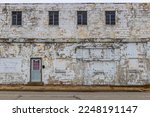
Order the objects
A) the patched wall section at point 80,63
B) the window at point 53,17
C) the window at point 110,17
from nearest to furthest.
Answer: the patched wall section at point 80,63
the window at point 110,17
the window at point 53,17

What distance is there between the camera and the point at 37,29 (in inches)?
1366

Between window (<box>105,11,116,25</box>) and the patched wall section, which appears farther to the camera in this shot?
window (<box>105,11,116,25</box>)

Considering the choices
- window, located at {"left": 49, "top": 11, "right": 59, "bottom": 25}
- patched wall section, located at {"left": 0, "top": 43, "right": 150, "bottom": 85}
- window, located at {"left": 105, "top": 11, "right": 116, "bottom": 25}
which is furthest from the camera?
window, located at {"left": 49, "top": 11, "right": 59, "bottom": 25}

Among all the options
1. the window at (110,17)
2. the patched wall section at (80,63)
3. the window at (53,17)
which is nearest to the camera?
the patched wall section at (80,63)

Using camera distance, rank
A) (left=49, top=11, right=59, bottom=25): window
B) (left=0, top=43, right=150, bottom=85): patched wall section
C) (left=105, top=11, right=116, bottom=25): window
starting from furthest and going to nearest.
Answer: (left=49, top=11, right=59, bottom=25): window < (left=105, top=11, right=116, bottom=25): window < (left=0, top=43, right=150, bottom=85): patched wall section

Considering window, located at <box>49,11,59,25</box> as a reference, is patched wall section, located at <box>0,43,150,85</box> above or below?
below

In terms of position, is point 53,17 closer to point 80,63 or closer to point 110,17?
point 80,63

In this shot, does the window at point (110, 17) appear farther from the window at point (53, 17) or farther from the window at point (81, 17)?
the window at point (53, 17)

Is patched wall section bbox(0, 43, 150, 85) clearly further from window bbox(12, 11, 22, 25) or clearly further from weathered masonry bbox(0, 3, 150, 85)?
window bbox(12, 11, 22, 25)

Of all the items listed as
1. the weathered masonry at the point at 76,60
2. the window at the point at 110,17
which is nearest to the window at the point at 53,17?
the weathered masonry at the point at 76,60

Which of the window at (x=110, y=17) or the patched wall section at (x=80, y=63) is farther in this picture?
the window at (x=110, y=17)

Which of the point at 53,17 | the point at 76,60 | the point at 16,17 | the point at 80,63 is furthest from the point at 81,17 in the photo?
the point at 16,17

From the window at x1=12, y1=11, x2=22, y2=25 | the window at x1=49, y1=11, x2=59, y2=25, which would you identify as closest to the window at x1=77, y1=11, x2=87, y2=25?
the window at x1=49, y1=11, x2=59, y2=25

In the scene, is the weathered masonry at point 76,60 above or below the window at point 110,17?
below
